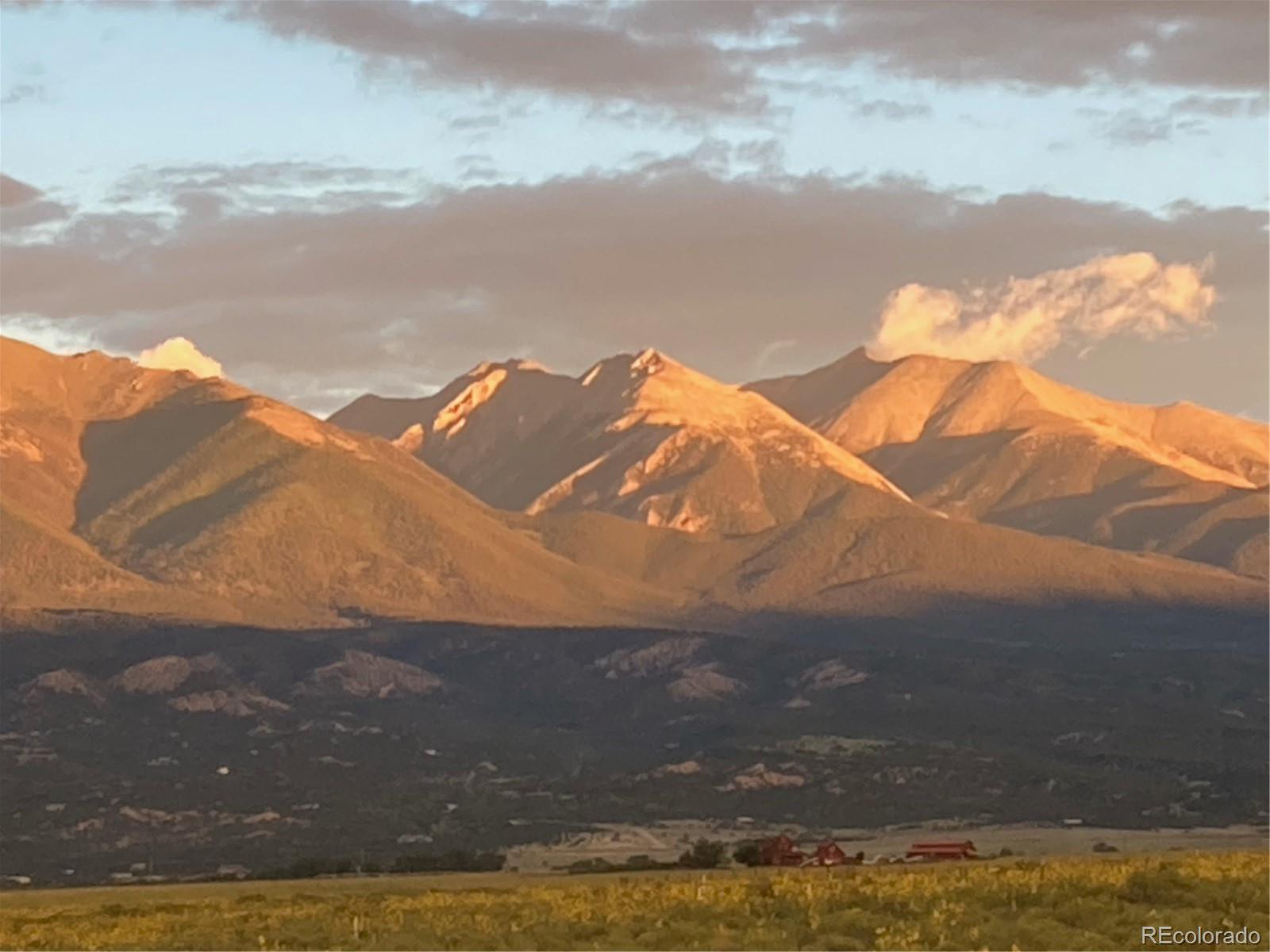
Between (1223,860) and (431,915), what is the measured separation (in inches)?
1034

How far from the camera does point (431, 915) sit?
7019 centimetres

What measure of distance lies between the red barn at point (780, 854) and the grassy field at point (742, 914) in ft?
69.6

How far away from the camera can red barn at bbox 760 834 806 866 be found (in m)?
105

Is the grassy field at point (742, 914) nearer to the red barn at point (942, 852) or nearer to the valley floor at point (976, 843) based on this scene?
the red barn at point (942, 852)

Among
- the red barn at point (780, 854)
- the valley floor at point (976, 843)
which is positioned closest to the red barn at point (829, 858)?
the red barn at point (780, 854)

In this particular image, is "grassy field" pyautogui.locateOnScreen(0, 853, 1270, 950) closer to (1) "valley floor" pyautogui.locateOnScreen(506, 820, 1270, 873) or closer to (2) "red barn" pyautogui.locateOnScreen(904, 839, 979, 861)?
(2) "red barn" pyautogui.locateOnScreen(904, 839, 979, 861)

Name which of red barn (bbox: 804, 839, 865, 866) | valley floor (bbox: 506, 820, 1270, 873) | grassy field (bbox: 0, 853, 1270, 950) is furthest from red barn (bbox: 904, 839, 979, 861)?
grassy field (bbox: 0, 853, 1270, 950)

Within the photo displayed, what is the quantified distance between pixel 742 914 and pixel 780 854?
3893 centimetres

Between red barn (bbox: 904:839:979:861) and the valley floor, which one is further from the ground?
red barn (bbox: 904:839:979:861)

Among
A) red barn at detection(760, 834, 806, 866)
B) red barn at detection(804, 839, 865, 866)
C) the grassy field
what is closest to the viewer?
the grassy field

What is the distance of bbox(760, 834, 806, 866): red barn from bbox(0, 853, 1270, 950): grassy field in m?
21.2

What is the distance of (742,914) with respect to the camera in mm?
68000

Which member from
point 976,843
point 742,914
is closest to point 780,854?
point 742,914

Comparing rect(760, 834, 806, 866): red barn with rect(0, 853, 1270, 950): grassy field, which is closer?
rect(0, 853, 1270, 950): grassy field
